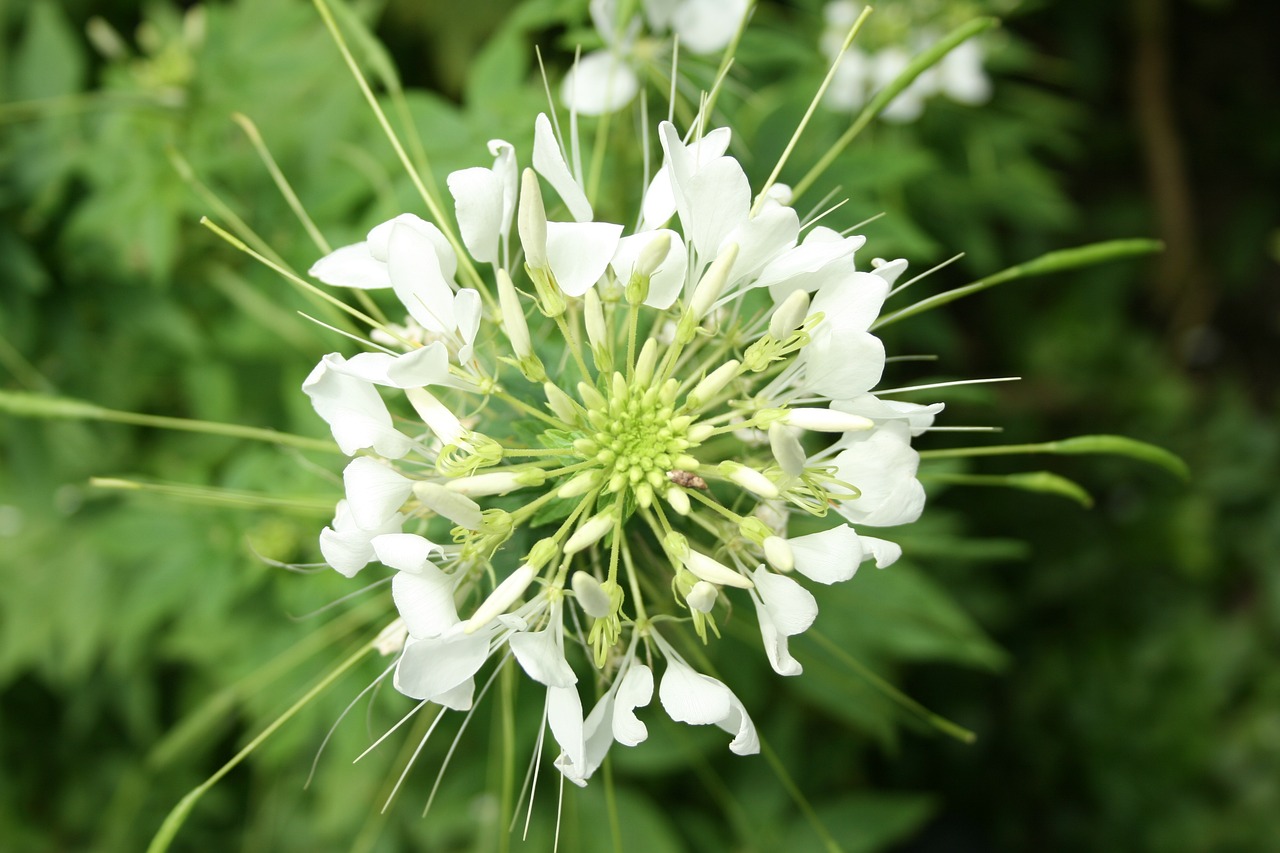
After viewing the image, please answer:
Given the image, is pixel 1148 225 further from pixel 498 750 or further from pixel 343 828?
pixel 343 828

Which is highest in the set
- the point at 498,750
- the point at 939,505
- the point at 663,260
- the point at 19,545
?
the point at 663,260

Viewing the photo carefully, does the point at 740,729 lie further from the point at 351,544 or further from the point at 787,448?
the point at 351,544

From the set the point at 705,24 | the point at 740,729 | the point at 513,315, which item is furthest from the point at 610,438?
the point at 705,24

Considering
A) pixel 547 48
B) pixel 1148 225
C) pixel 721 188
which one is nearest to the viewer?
pixel 721 188

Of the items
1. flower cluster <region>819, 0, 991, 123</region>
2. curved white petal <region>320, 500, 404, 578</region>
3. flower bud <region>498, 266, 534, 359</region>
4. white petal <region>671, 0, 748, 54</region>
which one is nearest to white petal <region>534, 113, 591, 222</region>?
flower bud <region>498, 266, 534, 359</region>

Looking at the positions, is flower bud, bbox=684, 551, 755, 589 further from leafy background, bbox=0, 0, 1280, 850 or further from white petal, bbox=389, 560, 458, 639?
leafy background, bbox=0, 0, 1280, 850

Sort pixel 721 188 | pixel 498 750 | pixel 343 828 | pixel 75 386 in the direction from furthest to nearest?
1. pixel 343 828
2. pixel 75 386
3. pixel 498 750
4. pixel 721 188

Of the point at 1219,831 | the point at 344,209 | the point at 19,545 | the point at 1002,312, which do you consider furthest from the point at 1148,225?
the point at 19,545
